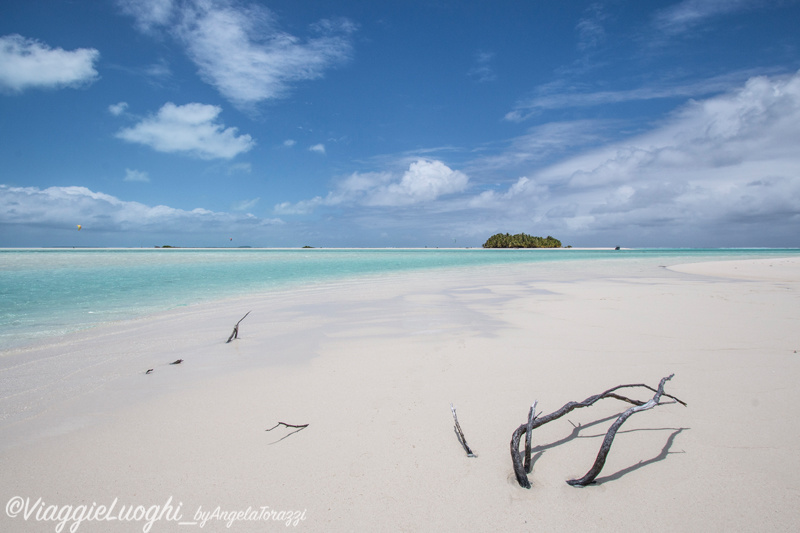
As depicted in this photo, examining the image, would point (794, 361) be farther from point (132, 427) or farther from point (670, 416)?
point (132, 427)

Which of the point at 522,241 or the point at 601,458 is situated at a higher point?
the point at 522,241

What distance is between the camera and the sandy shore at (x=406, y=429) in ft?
6.11

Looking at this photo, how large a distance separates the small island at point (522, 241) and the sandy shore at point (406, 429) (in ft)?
361

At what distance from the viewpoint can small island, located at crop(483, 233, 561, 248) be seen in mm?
110062

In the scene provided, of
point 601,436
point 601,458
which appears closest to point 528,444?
point 601,458

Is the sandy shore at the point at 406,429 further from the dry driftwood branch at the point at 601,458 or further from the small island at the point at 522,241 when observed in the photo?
the small island at the point at 522,241

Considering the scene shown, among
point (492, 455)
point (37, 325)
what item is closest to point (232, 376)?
point (492, 455)

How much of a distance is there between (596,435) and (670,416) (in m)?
0.71

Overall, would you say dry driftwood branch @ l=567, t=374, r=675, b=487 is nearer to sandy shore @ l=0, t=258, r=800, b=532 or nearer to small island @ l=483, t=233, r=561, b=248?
sandy shore @ l=0, t=258, r=800, b=532

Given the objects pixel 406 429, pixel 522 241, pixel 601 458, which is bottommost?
pixel 406 429

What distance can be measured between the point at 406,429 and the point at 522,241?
375 feet

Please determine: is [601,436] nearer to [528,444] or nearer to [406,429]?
[528,444]

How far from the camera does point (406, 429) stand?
2.65 metres

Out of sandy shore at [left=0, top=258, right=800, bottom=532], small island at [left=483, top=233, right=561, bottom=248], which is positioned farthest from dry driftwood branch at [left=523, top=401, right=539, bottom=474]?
small island at [left=483, top=233, right=561, bottom=248]
